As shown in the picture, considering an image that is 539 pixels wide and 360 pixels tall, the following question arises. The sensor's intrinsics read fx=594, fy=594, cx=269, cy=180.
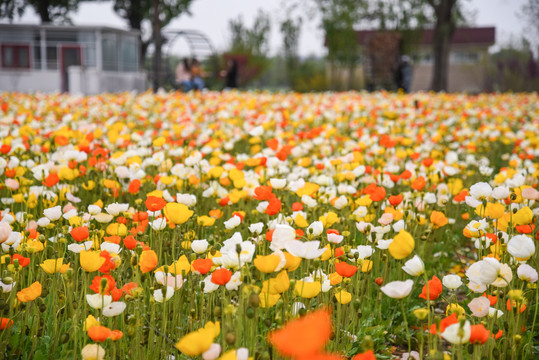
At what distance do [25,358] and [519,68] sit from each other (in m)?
24.4

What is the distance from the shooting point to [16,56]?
26.8 metres

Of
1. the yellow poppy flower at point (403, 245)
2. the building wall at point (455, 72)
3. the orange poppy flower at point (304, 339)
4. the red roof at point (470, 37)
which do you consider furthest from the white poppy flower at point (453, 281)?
the red roof at point (470, 37)

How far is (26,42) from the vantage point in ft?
87.4

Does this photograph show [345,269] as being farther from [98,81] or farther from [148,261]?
[98,81]

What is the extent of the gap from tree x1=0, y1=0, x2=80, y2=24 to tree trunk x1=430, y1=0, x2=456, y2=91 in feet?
64.6

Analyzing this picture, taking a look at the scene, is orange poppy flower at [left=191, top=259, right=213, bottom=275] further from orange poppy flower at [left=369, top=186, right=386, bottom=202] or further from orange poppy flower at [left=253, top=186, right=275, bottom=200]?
orange poppy flower at [left=369, top=186, right=386, bottom=202]

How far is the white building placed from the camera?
1004 inches

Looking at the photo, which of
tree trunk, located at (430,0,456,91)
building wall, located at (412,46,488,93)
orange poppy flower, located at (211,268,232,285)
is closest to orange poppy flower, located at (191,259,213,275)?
orange poppy flower, located at (211,268,232,285)

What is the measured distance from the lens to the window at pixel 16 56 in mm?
26672

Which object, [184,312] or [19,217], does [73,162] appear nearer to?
[19,217]

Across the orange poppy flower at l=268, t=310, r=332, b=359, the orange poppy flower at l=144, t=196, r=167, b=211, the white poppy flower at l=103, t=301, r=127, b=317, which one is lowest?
the white poppy flower at l=103, t=301, r=127, b=317

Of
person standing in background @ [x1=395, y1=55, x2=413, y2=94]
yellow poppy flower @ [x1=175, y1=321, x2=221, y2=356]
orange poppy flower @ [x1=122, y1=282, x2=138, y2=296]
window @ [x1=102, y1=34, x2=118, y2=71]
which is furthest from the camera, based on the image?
window @ [x1=102, y1=34, x2=118, y2=71]

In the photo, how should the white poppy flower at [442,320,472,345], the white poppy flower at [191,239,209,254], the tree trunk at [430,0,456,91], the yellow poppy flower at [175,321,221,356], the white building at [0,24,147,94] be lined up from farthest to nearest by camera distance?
1. the white building at [0,24,147,94]
2. the tree trunk at [430,0,456,91]
3. the white poppy flower at [191,239,209,254]
4. the white poppy flower at [442,320,472,345]
5. the yellow poppy flower at [175,321,221,356]

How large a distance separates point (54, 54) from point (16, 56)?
68.6 inches
